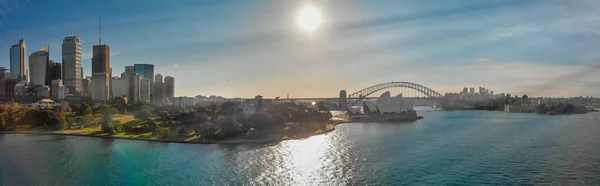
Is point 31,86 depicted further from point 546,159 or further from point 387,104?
point 546,159

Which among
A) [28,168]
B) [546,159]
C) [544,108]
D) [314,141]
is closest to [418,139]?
[314,141]

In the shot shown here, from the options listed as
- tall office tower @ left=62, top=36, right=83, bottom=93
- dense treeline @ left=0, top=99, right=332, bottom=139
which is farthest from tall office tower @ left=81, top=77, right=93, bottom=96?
dense treeline @ left=0, top=99, right=332, bottom=139

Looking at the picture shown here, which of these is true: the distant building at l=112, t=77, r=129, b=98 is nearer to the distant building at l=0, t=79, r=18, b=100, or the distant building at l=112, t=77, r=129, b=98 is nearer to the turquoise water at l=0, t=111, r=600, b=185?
the distant building at l=0, t=79, r=18, b=100

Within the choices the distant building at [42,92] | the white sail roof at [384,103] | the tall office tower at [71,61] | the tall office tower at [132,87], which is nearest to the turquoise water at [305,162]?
the white sail roof at [384,103]

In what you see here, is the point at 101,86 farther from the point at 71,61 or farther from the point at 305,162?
the point at 305,162

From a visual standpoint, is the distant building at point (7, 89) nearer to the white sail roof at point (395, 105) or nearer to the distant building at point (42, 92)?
the distant building at point (42, 92)
